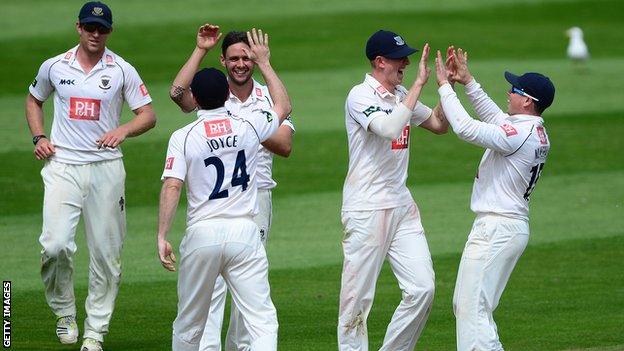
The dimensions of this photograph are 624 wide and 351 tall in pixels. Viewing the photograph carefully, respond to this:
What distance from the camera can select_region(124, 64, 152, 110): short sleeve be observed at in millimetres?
9703

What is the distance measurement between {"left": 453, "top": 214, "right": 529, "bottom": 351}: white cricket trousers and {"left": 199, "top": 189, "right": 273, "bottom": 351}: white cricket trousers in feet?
5.04

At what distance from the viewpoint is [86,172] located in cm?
951

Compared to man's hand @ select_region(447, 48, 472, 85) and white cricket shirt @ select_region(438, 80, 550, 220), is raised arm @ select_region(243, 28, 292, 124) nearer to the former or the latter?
white cricket shirt @ select_region(438, 80, 550, 220)

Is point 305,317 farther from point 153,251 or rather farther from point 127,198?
point 127,198

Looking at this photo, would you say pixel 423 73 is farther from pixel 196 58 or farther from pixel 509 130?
pixel 196 58

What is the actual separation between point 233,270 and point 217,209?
399 millimetres

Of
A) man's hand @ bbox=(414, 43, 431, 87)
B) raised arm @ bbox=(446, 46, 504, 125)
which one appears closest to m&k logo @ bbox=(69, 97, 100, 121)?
man's hand @ bbox=(414, 43, 431, 87)

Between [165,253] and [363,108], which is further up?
[363,108]

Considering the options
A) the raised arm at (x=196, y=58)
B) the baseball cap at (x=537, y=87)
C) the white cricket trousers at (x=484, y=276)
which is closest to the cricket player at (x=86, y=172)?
the raised arm at (x=196, y=58)

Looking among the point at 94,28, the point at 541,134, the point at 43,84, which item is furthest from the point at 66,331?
the point at 541,134

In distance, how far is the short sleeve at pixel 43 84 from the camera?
9664 millimetres

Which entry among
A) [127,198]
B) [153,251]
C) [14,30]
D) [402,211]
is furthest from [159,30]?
[402,211]

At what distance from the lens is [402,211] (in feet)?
28.9

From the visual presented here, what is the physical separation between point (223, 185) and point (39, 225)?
21.8ft
